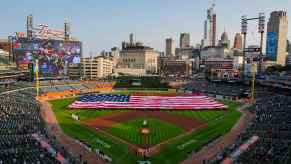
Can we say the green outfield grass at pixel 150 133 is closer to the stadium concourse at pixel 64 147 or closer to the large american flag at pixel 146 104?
the stadium concourse at pixel 64 147

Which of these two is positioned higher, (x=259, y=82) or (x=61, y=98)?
(x=259, y=82)

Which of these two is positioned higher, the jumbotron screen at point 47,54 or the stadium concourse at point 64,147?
the jumbotron screen at point 47,54

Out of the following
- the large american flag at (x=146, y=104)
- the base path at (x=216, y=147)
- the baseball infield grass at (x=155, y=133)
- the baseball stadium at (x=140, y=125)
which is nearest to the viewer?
the base path at (x=216, y=147)

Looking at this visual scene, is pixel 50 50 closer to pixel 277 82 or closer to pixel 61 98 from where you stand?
pixel 61 98

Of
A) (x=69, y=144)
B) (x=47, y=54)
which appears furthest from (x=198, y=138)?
(x=47, y=54)

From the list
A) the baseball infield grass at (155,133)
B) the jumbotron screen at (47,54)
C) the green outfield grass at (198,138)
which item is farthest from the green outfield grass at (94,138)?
the jumbotron screen at (47,54)

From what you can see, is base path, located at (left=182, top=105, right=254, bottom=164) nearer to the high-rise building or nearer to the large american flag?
the large american flag

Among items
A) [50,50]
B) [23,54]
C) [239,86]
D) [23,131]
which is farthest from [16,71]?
A: [239,86]

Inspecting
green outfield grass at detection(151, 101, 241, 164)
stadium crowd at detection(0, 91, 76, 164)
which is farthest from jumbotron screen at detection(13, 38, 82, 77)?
green outfield grass at detection(151, 101, 241, 164)
